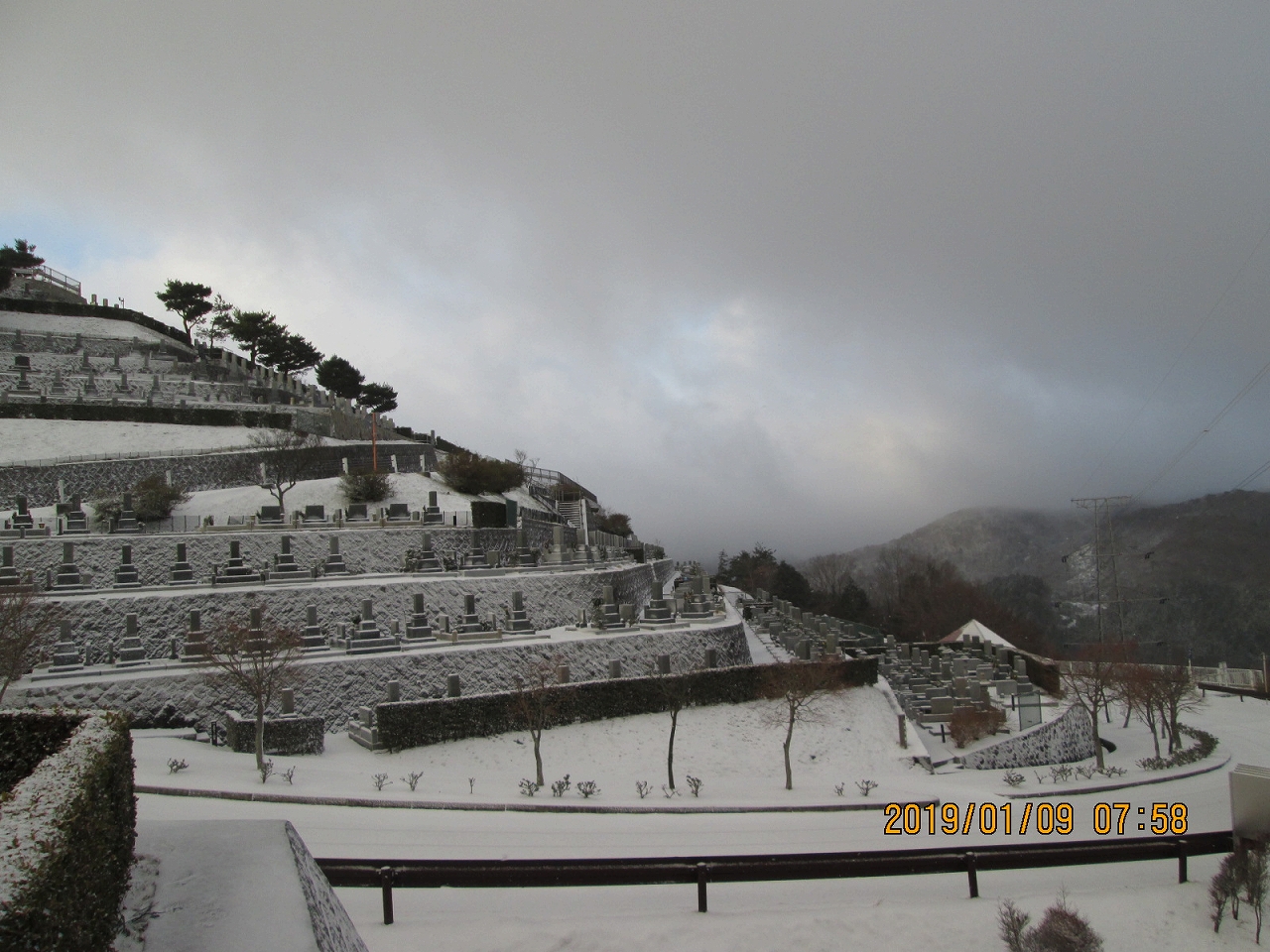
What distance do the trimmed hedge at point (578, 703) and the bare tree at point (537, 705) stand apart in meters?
0.14

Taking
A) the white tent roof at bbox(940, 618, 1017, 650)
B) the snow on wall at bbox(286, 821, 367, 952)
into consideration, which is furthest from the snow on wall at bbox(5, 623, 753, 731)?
the white tent roof at bbox(940, 618, 1017, 650)

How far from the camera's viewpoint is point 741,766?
19406 millimetres

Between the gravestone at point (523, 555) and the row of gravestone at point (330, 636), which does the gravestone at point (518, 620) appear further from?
the gravestone at point (523, 555)

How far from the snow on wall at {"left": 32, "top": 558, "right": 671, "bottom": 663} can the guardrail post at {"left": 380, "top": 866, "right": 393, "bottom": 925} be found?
14.5 m

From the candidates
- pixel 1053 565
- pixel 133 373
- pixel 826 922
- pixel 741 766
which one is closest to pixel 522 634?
pixel 741 766

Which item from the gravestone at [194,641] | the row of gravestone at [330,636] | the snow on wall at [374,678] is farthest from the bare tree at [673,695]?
the gravestone at [194,641]

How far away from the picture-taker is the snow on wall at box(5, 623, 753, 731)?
58.2ft

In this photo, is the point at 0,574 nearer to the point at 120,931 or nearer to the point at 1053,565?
the point at 120,931

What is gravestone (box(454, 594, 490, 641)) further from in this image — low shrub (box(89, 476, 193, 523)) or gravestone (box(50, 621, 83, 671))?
low shrub (box(89, 476, 193, 523))

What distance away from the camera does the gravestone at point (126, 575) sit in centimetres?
2292

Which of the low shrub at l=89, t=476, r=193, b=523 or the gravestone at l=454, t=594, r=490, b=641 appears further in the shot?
the low shrub at l=89, t=476, r=193, b=523

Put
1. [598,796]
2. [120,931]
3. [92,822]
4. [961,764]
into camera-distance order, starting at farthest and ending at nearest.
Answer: [961,764] < [598,796] < [120,931] < [92,822]

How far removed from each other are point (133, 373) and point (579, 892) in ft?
169

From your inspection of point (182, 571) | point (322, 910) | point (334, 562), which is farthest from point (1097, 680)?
point (182, 571)
